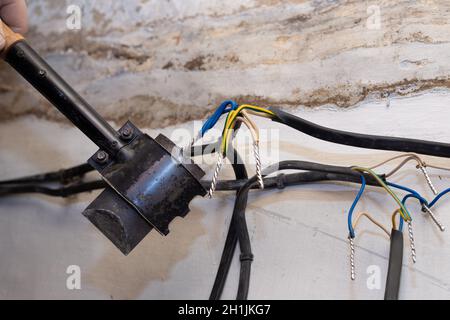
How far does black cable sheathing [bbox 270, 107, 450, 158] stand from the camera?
84 cm

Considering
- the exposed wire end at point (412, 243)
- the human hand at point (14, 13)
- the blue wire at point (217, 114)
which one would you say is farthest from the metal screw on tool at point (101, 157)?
the exposed wire end at point (412, 243)

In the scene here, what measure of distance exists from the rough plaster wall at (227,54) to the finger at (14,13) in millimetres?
201

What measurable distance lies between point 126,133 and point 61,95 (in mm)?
141

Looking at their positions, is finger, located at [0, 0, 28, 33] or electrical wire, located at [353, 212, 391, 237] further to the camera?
finger, located at [0, 0, 28, 33]

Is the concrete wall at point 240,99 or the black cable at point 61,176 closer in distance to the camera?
the concrete wall at point 240,99

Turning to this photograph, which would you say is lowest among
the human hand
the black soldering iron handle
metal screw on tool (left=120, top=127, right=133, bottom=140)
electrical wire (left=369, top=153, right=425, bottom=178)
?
electrical wire (left=369, top=153, right=425, bottom=178)

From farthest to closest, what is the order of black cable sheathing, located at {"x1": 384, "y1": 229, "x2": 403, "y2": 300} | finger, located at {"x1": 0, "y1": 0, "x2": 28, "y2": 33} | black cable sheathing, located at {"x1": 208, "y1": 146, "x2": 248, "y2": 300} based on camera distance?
finger, located at {"x1": 0, "y1": 0, "x2": 28, "y2": 33}
black cable sheathing, located at {"x1": 208, "y1": 146, "x2": 248, "y2": 300}
black cable sheathing, located at {"x1": 384, "y1": 229, "x2": 403, "y2": 300}

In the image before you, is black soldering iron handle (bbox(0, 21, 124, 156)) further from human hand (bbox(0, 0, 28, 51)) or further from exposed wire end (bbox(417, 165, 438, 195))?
exposed wire end (bbox(417, 165, 438, 195))

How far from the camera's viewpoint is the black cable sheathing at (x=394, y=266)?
2.72ft

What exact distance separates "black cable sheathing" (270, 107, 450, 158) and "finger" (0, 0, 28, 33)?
0.63 metres

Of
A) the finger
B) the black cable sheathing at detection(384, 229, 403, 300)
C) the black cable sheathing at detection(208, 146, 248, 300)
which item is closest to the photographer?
the black cable sheathing at detection(384, 229, 403, 300)

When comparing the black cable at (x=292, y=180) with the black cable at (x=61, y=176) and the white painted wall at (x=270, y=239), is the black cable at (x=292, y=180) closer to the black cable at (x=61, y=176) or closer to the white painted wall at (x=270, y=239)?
the white painted wall at (x=270, y=239)

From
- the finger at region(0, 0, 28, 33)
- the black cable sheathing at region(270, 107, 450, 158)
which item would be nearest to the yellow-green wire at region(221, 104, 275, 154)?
the black cable sheathing at region(270, 107, 450, 158)

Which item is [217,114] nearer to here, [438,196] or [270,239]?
[270,239]
